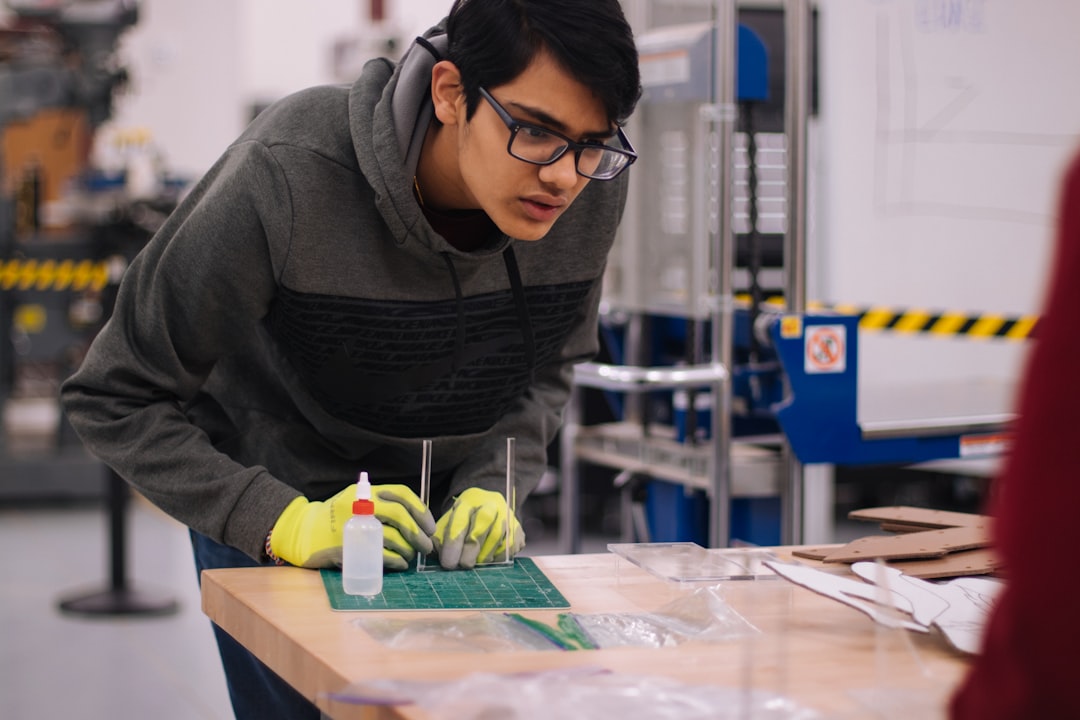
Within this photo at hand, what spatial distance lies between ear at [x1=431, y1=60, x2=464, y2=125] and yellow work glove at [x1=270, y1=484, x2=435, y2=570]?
430 millimetres

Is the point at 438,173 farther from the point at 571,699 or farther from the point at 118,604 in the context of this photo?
the point at 118,604

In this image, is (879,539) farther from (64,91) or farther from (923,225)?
(64,91)

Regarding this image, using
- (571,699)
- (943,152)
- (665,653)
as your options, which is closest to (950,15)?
(943,152)

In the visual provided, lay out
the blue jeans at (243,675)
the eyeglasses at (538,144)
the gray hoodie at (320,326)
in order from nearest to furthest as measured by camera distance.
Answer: the eyeglasses at (538,144) < the gray hoodie at (320,326) < the blue jeans at (243,675)

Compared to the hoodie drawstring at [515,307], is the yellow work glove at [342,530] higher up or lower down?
lower down

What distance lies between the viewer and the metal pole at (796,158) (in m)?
2.57

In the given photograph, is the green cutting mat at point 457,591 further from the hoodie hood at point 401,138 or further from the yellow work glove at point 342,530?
the hoodie hood at point 401,138

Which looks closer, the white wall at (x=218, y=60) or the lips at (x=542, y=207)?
the lips at (x=542, y=207)

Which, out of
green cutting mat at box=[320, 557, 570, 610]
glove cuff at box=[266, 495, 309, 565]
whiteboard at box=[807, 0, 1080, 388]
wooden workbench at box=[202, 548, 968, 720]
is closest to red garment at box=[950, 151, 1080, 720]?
wooden workbench at box=[202, 548, 968, 720]

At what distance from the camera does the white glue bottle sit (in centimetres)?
133

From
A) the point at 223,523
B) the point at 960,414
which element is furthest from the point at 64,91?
the point at 223,523

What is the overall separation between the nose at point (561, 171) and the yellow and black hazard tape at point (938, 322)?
8.30 feet

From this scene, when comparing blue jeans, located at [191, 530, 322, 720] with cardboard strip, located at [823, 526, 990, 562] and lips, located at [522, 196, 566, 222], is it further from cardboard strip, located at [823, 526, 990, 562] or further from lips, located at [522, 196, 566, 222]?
cardboard strip, located at [823, 526, 990, 562]

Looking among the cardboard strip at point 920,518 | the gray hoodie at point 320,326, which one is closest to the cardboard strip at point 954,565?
the cardboard strip at point 920,518
